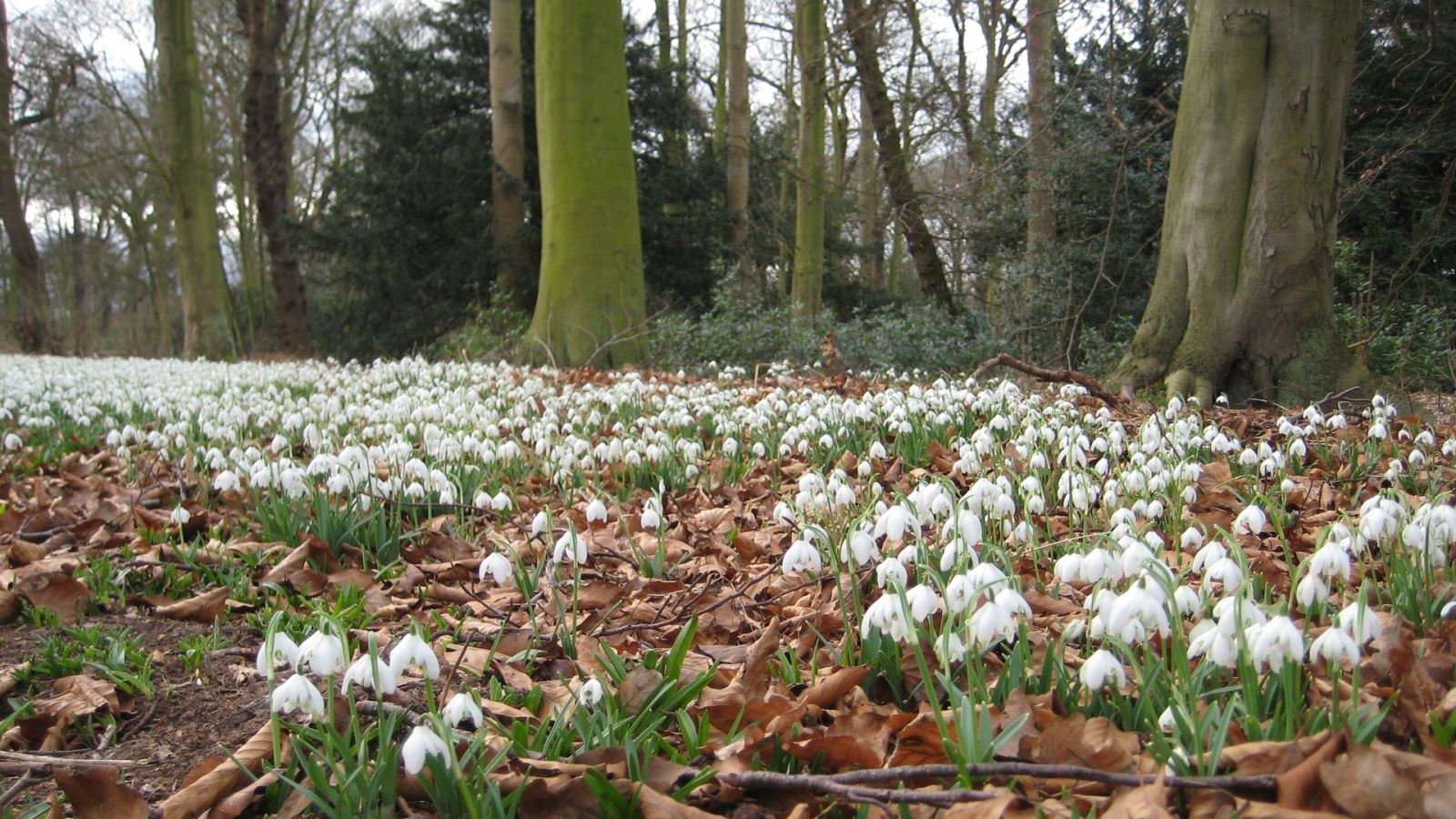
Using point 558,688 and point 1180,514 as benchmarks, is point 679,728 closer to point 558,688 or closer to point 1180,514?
point 558,688

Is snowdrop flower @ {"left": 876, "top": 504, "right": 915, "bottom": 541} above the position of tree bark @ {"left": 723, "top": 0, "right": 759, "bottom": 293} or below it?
below

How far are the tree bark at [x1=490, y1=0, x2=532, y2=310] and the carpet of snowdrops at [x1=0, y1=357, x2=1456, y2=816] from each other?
8.68m

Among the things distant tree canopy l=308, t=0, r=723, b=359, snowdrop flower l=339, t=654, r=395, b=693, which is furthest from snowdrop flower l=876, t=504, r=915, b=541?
distant tree canopy l=308, t=0, r=723, b=359

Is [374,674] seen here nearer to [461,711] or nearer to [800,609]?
[461,711]

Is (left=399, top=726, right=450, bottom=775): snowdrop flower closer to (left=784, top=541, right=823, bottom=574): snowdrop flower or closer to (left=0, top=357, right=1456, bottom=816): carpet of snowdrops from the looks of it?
(left=0, top=357, right=1456, bottom=816): carpet of snowdrops

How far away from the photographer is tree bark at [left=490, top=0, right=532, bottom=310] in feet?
43.6

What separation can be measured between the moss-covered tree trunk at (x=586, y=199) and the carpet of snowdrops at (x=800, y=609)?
4.08 m

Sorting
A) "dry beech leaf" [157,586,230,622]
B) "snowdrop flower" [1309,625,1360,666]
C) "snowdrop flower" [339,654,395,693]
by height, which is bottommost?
"dry beech leaf" [157,586,230,622]

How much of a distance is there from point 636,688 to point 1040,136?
31.0 ft

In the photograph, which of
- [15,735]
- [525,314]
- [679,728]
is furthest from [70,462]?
[525,314]

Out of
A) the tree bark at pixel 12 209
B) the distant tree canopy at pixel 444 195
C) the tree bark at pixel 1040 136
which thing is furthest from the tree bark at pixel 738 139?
the tree bark at pixel 12 209

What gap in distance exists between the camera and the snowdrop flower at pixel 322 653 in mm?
1424

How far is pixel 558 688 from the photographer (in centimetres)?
200

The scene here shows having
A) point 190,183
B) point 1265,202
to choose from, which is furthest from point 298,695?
point 190,183
